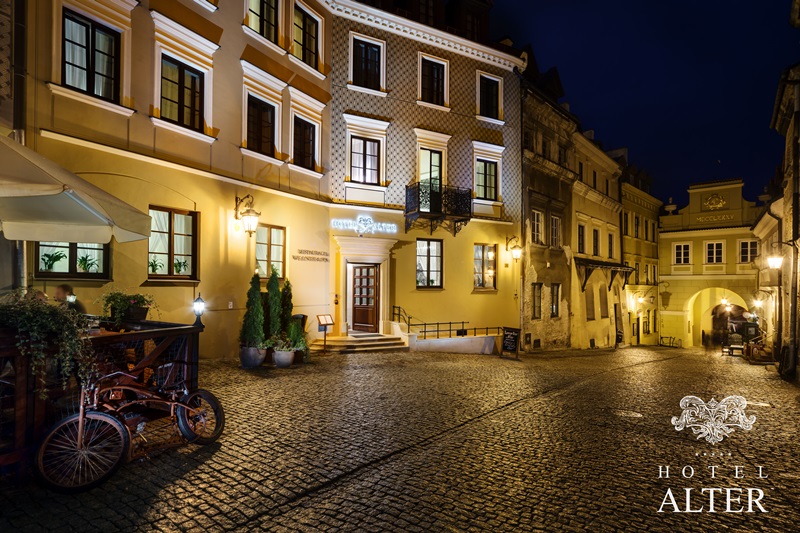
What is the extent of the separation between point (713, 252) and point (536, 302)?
1941 cm

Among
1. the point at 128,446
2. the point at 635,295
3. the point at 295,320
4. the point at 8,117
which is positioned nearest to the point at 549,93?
the point at 635,295

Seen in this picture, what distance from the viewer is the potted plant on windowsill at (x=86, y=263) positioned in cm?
948

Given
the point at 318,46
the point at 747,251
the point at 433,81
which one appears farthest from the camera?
the point at 747,251

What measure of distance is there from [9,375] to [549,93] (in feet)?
79.6

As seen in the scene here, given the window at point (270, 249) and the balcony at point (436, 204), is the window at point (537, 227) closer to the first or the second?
the balcony at point (436, 204)

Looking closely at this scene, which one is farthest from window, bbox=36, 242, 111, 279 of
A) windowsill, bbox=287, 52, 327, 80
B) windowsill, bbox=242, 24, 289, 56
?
windowsill, bbox=287, 52, 327, 80

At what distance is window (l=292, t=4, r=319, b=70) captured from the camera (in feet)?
48.9

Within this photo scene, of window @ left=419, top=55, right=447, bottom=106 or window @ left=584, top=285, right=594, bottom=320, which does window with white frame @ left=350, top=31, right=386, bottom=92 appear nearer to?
window @ left=419, top=55, right=447, bottom=106

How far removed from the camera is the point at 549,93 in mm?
23891

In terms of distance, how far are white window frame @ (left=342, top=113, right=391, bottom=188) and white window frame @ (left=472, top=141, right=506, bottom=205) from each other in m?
3.87

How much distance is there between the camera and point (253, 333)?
37.2ft

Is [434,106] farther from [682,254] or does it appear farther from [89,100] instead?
[682,254]

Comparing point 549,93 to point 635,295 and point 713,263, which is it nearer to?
point 635,295

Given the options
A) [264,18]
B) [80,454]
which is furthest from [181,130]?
[80,454]
